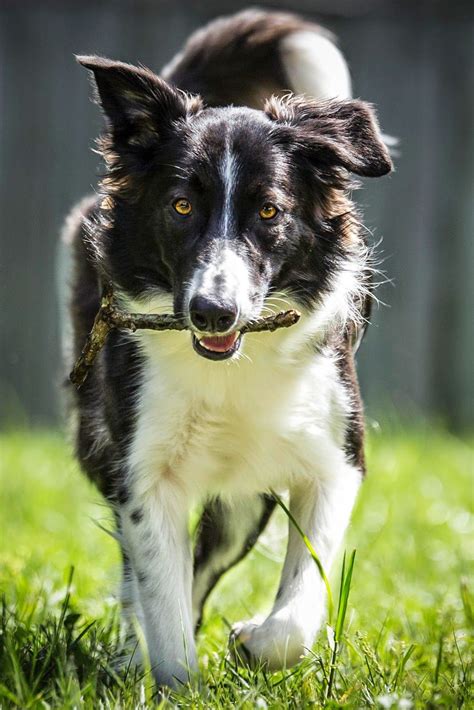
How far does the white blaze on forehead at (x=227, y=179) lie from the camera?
3604mm

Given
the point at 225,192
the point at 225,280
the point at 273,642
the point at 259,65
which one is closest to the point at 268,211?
the point at 225,192

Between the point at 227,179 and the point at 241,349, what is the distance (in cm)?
54

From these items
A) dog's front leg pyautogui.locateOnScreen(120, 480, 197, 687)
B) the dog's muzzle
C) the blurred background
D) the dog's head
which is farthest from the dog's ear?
the blurred background

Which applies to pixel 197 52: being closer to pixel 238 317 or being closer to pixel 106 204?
pixel 106 204

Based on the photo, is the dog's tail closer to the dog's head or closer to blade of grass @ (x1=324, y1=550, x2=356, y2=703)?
the dog's head

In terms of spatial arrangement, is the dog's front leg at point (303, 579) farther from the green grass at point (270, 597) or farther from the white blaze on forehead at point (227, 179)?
the white blaze on forehead at point (227, 179)

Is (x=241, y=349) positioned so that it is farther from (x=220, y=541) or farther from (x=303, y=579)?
(x=220, y=541)

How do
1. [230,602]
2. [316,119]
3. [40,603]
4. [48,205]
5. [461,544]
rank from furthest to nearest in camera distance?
[48,205]
[461,544]
[230,602]
[40,603]
[316,119]

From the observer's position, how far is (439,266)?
10195 mm

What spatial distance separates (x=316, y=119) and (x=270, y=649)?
5.90 feet

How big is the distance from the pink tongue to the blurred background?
618cm

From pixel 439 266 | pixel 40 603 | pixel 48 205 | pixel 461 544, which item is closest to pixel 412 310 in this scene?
pixel 439 266

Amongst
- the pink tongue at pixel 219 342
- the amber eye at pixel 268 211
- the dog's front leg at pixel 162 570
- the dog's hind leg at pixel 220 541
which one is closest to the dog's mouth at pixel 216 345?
the pink tongue at pixel 219 342

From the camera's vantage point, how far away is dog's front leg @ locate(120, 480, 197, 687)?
3748mm
